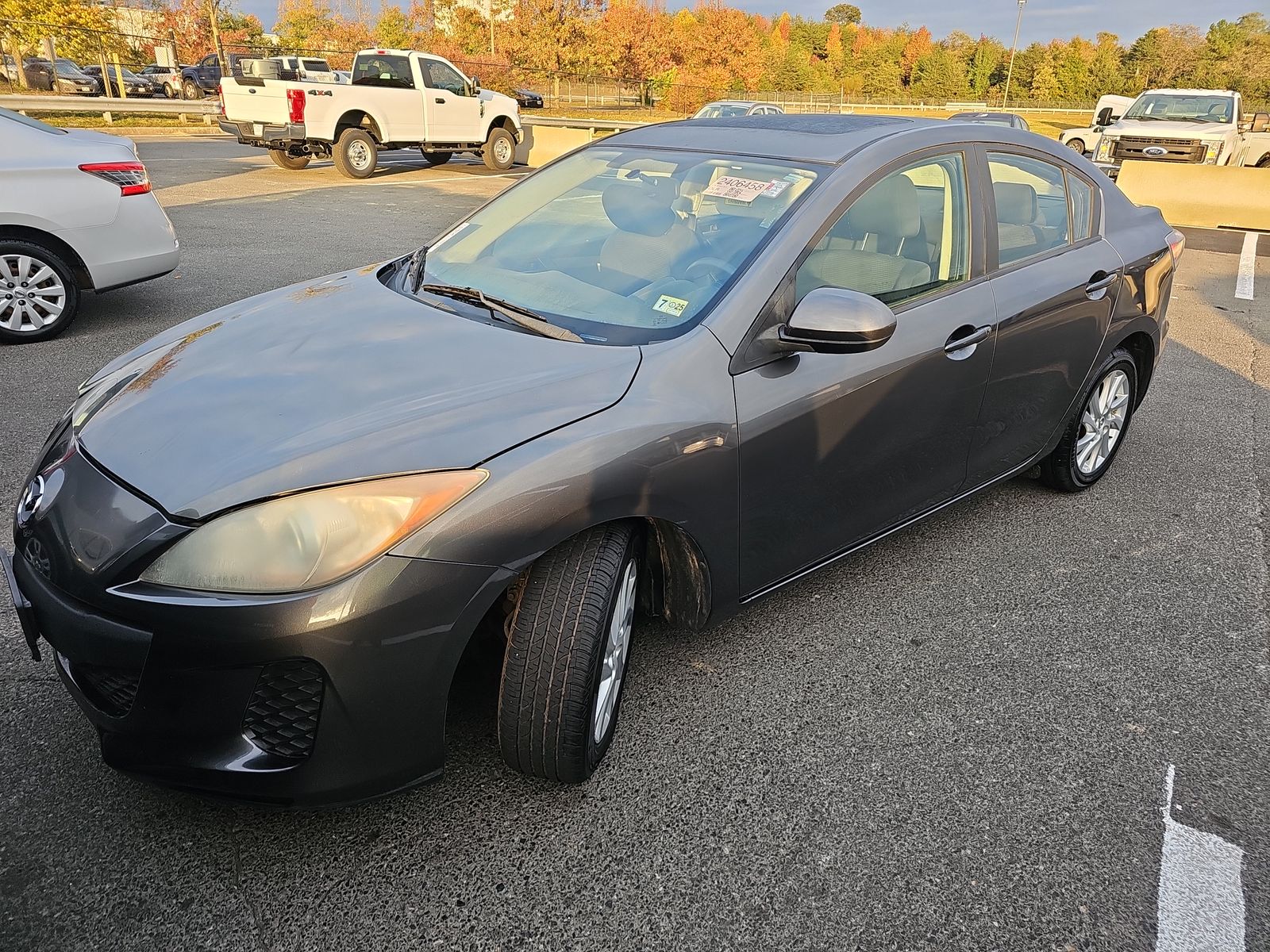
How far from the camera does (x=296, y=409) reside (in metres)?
2.21

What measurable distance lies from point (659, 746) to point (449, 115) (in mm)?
16199

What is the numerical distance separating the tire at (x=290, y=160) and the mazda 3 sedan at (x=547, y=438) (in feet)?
48.8

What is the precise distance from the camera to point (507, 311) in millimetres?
2771

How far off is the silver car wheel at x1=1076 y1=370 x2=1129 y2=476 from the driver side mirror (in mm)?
1990

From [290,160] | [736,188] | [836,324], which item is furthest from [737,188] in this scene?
[290,160]

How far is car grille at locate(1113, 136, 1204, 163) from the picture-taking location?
15984mm

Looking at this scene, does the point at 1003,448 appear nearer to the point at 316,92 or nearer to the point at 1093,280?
the point at 1093,280

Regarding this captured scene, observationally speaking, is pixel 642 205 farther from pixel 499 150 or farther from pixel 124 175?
pixel 499 150

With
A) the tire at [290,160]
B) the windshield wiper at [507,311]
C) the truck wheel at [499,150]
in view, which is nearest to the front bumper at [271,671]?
the windshield wiper at [507,311]

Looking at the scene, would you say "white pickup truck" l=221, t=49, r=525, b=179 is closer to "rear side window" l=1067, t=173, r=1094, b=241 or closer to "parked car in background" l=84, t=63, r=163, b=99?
"rear side window" l=1067, t=173, r=1094, b=241

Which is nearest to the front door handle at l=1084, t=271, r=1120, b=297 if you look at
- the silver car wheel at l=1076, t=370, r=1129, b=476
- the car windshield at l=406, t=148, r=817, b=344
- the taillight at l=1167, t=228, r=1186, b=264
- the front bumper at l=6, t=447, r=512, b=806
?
the silver car wheel at l=1076, t=370, r=1129, b=476

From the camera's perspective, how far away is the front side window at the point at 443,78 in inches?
638

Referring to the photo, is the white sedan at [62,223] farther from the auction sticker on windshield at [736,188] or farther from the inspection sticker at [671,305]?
the inspection sticker at [671,305]

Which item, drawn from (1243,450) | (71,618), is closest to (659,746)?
(71,618)
